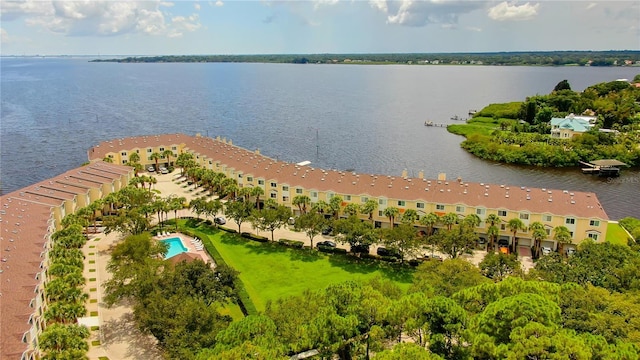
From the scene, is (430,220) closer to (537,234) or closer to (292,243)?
(537,234)

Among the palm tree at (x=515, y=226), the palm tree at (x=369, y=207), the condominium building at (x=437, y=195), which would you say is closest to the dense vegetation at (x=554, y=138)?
the condominium building at (x=437, y=195)

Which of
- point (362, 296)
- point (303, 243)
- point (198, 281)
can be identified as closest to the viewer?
point (362, 296)

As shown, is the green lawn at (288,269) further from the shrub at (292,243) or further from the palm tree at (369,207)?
the palm tree at (369,207)

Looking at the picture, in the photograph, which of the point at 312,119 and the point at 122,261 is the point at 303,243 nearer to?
the point at 122,261

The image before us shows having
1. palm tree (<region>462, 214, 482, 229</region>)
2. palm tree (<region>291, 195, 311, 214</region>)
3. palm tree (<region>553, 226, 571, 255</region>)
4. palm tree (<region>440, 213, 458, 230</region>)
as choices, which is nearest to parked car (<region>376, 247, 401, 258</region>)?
palm tree (<region>440, 213, 458, 230</region>)

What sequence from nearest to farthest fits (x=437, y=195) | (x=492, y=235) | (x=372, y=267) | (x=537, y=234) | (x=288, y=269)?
(x=288, y=269)
(x=372, y=267)
(x=537, y=234)
(x=492, y=235)
(x=437, y=195)

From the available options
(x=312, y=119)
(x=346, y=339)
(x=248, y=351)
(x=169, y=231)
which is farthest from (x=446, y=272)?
(x=312, y=119)

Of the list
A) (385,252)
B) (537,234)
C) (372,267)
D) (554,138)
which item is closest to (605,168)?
(554,138)
